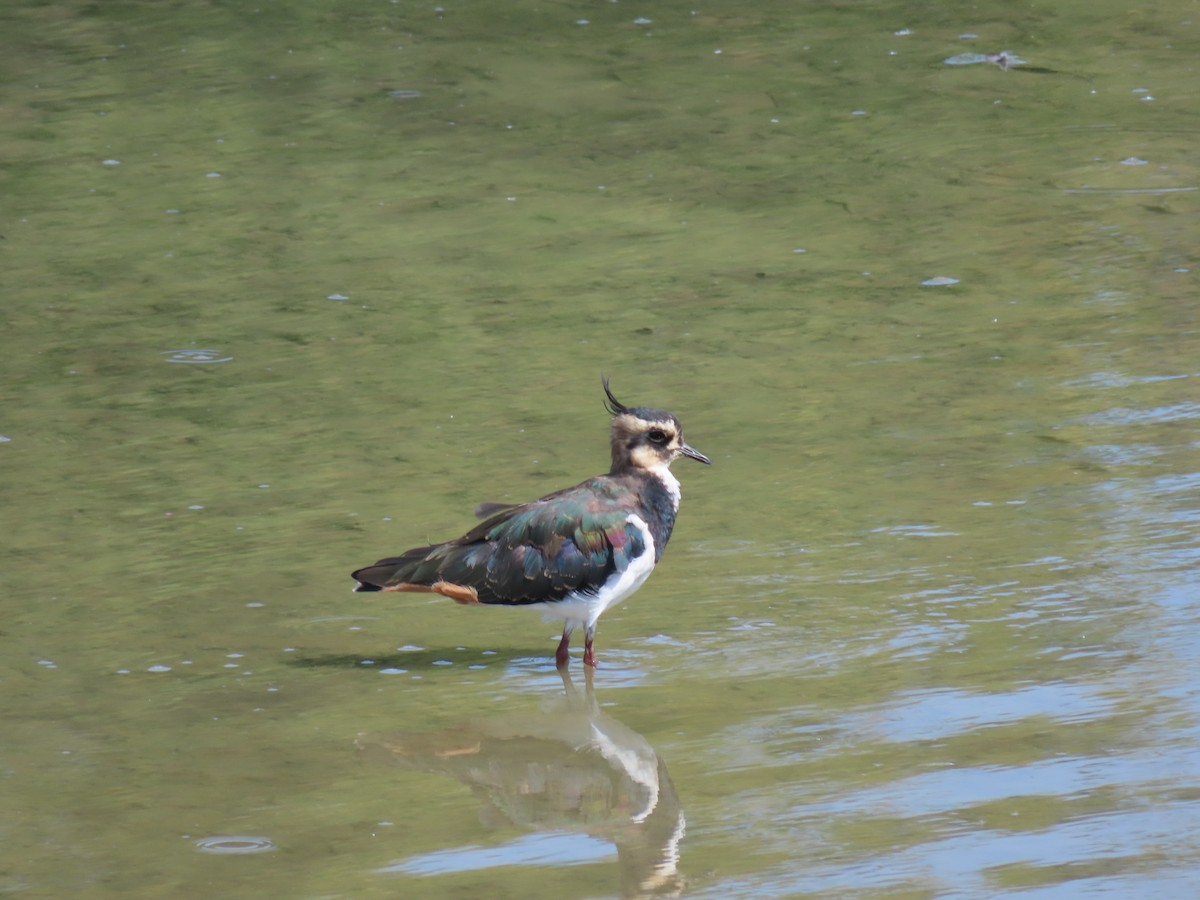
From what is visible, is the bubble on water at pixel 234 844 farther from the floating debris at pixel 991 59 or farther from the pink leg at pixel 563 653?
the floating debris at pixel 991 59

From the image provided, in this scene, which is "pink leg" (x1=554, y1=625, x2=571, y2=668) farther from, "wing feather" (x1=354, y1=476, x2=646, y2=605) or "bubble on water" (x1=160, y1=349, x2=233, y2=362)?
"bubble on water" (x1=160, y1=349, x2=233, y2=362)

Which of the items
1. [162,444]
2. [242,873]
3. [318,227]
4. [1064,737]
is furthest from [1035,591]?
[318,227]

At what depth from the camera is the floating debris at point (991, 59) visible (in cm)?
1481

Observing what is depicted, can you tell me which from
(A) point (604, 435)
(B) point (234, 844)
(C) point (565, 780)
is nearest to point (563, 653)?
(C) point (565, 780)

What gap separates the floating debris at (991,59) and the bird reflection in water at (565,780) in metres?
9.14

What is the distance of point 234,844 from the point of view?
232 inches

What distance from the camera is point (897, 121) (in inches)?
541

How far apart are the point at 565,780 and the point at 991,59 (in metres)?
10.0

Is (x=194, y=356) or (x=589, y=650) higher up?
(x=589, y=650)

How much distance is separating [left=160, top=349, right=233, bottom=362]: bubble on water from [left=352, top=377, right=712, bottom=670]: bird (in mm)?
3517

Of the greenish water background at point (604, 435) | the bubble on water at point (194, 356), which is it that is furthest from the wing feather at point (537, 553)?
the bubble on water at point (194, 356)

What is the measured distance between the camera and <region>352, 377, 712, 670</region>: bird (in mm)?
7125

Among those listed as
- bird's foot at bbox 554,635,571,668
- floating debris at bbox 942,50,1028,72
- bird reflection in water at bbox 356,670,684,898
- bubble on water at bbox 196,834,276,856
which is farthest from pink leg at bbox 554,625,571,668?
floating debris at bbox 942,50,1028,72

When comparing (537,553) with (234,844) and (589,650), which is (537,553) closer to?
(589,650)
